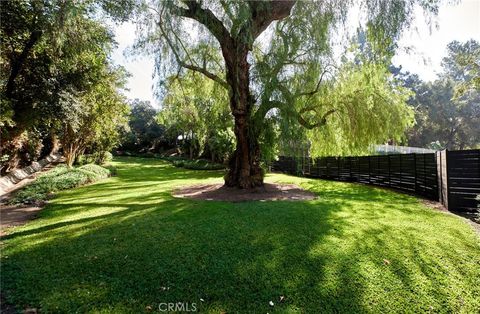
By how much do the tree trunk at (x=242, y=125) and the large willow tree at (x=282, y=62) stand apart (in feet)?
0.11

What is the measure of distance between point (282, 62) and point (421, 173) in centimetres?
597

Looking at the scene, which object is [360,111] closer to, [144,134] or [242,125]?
[242,125]

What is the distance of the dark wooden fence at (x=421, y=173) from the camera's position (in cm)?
646

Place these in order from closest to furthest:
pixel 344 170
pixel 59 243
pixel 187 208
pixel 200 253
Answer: pixel 200 253 → pixel 59 243 → pixel 187 208 → pixel 344 170

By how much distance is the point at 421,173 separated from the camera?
8.84m

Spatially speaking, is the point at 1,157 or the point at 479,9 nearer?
the point at 479,9

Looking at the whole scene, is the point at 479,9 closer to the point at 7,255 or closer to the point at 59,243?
the point at 59,243

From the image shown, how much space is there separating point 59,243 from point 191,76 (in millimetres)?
8034

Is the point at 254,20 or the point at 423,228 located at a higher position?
the point at 254,20

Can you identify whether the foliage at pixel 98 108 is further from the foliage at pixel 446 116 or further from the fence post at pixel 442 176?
the foliage at pixel 446 116

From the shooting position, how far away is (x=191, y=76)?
10773mm

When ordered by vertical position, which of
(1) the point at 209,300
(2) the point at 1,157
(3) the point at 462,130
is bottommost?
(1) the point at 209,300

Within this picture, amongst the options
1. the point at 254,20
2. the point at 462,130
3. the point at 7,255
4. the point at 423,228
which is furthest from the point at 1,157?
the point at 462,130

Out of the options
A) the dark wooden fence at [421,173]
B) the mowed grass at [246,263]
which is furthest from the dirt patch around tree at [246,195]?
the mowed grass at [246,263]
